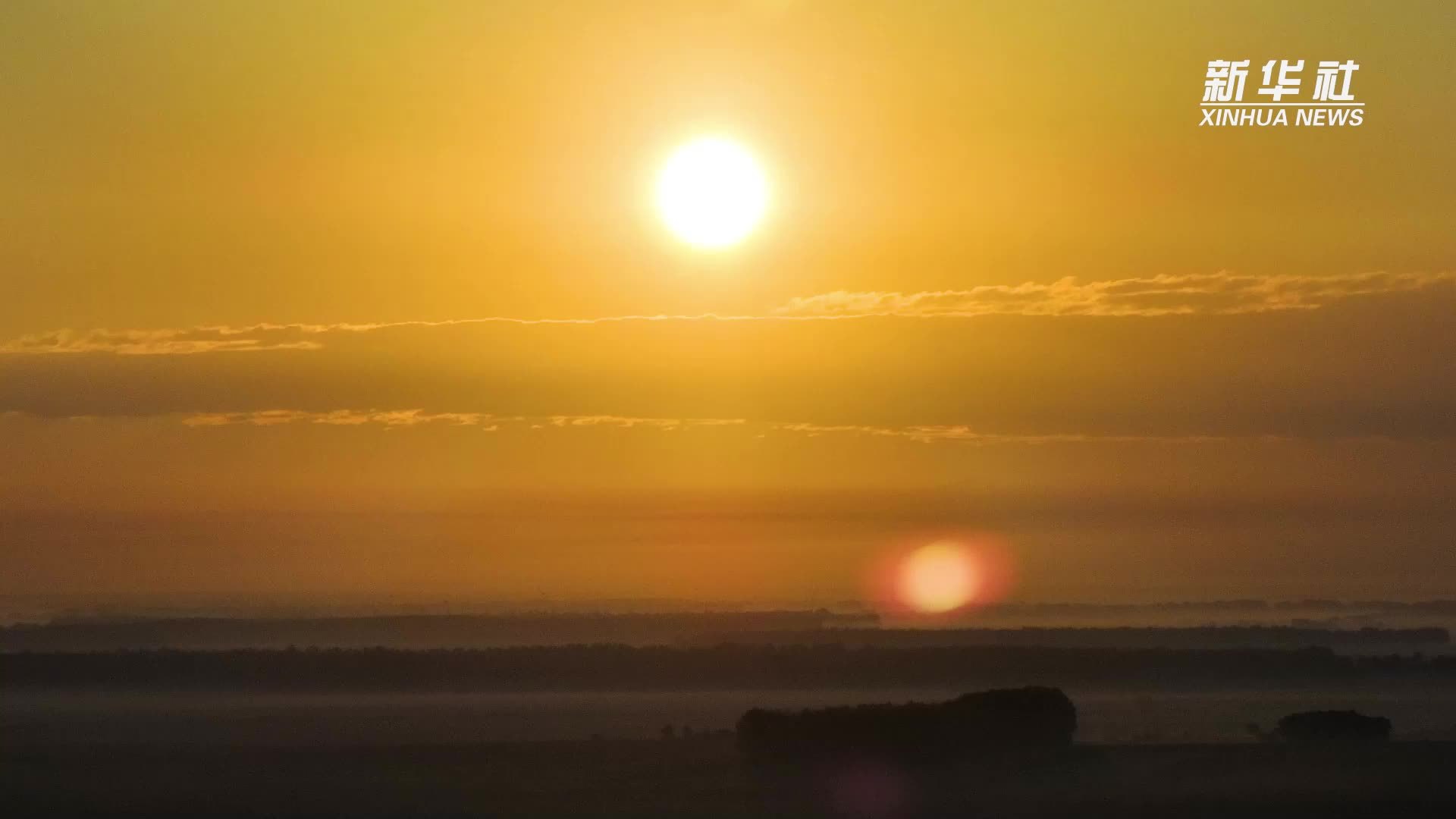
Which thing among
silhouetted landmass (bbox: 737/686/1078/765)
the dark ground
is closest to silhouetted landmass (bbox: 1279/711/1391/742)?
the dark ground

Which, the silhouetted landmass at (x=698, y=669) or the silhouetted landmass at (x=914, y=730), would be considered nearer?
the silhouetted landmass at (x=914, y=730)

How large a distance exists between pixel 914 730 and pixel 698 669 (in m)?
3.77

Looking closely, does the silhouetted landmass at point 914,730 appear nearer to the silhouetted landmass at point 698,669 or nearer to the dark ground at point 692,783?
the dark ground at point 692,783

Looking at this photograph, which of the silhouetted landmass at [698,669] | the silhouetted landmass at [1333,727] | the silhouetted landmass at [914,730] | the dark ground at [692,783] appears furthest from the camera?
the silhouetted landmass at [698,669]

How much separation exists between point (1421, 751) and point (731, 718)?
6.13 meters

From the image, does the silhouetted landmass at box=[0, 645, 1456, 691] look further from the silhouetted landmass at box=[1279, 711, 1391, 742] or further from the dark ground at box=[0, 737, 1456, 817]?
the dark ground at box=[0, 737, 1456, 817]

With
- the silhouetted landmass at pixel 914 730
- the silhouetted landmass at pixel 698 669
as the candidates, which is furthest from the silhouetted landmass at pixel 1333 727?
the silhouetted landmass at pixel 914 730

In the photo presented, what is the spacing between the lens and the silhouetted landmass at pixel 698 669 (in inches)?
565

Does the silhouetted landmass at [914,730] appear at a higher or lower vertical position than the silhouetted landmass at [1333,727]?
lower

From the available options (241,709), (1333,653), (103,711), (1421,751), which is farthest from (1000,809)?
(103,711)

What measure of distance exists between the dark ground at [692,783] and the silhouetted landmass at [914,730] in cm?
29

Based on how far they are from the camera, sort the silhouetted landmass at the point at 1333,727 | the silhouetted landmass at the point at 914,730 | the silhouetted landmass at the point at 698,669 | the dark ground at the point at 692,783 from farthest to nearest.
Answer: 1. the silhouetted landmass at the point at 698,669
2. the silhouetted landmass at the point at 1333,727
3. the silhouetted landmass at the point at 914,730
4. the dark ground at the point at 692,783

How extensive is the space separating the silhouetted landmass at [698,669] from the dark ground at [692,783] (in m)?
2.62

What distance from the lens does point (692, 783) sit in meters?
10.6
